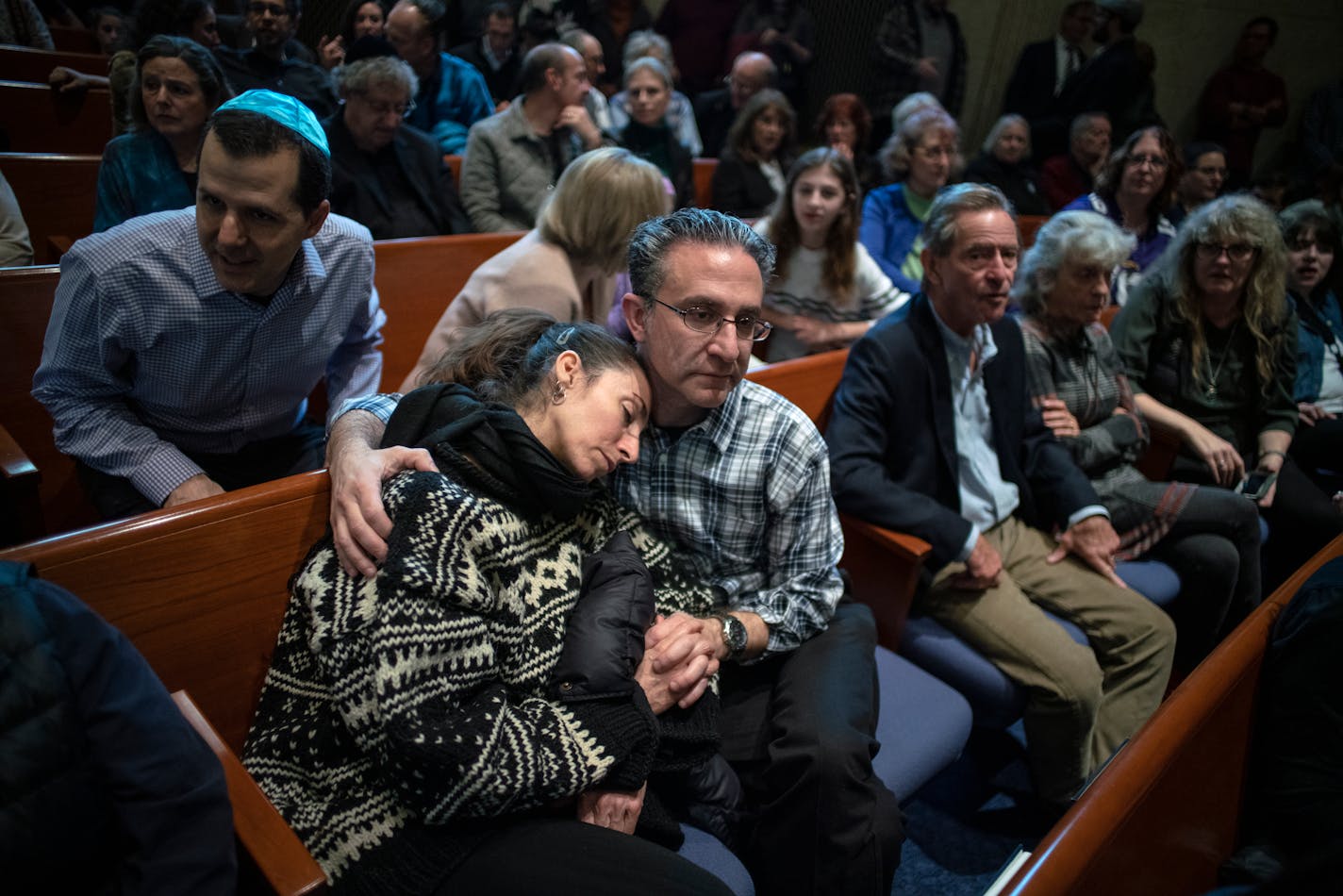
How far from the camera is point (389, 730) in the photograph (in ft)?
3.22

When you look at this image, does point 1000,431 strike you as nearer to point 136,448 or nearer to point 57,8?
point 136,448

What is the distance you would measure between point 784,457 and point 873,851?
657 millimetres

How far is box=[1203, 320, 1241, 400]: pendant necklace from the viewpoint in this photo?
270 cm

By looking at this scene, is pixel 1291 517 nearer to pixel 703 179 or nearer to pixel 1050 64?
pixel 703 179

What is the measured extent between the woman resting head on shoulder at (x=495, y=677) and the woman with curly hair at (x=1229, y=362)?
211 cm

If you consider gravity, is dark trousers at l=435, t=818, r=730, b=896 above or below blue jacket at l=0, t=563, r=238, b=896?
below

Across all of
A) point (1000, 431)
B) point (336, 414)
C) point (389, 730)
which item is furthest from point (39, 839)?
point (1000, 431)

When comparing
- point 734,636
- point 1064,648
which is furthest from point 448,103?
point 1064,648

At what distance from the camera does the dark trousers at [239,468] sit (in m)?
1.54

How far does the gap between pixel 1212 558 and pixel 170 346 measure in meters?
2.55

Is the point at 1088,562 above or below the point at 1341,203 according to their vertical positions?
below

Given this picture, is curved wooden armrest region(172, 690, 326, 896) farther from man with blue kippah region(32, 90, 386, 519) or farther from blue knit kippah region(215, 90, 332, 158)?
blue knit kippah region(215, 90, 332, 158)

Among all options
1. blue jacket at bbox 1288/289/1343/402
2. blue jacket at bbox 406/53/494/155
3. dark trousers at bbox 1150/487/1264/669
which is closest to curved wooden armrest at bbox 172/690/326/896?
dark trousers at bbox 1150/487/1264/669

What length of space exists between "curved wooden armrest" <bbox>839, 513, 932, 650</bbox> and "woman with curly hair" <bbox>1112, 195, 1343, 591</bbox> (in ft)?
4.49
